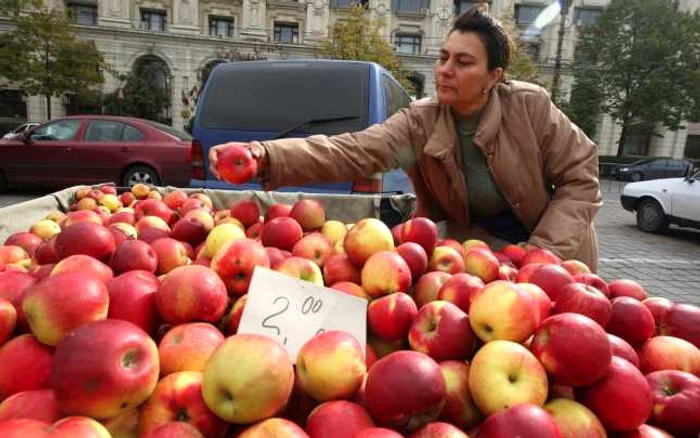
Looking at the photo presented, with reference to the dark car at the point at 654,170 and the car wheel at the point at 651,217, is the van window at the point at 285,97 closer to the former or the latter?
the car wheel at the point at 651,217

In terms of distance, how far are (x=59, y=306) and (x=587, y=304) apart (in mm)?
1393

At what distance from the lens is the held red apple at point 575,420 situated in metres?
1.04

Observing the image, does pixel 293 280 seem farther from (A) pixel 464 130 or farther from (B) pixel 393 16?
(B) pixel 393 16

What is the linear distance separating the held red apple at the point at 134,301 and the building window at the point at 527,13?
45230 millimetres

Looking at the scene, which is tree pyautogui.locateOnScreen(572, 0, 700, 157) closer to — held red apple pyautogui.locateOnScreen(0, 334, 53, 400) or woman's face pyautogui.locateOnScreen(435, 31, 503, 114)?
woman's face pyautogui.locateOnScreen(435, 31, 503, 114)

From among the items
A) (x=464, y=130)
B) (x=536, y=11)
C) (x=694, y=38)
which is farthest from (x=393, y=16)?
(x=464, y=130)

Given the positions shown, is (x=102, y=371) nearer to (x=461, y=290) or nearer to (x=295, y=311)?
(x=295, y=311)

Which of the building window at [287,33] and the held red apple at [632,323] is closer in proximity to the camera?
the held red apple at [632,323]

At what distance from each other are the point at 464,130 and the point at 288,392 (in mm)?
1827

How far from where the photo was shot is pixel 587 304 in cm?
132

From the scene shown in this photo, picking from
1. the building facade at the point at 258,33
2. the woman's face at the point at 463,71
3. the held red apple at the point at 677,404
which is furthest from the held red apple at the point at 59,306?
the building facade at the point at 258,33

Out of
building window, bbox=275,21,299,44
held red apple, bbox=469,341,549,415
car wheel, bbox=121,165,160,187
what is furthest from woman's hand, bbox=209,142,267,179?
building window, bbox=275,21,299,44

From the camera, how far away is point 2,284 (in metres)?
1.42

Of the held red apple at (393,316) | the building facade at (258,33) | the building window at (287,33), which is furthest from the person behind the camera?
the building window at (287,33)
